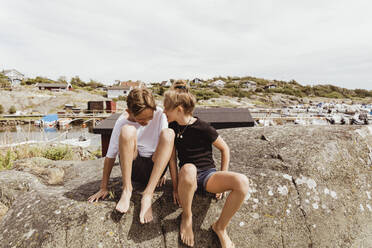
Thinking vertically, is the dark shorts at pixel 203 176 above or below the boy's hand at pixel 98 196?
above

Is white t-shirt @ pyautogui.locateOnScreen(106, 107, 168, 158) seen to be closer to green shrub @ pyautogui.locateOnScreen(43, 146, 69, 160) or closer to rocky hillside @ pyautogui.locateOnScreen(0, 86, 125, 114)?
green shrub @ pyautogui.locateOnScreen(43, 146, 69, 160)

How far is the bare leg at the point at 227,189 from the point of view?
2.21 metres

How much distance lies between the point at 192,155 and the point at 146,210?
803 millimetres

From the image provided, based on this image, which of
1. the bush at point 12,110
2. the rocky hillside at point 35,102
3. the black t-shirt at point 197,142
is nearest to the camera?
the black t-shirt at point 197,142

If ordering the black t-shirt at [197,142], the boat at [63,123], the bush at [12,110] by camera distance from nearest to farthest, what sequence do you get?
the black t-shirt at [197,142] → the boat at [63,123] → the bush at [12,110]

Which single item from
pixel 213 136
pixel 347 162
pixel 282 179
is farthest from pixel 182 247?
pixel 347 162

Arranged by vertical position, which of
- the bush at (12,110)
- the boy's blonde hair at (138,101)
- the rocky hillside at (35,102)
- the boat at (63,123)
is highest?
the boy's blonde hair at (138,101)

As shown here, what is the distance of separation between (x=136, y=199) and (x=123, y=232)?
14.2 inches

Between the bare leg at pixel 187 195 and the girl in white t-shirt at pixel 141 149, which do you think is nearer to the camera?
the bare leg at pixel 187 195

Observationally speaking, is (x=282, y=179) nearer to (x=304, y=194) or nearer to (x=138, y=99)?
(x=304, y=194)

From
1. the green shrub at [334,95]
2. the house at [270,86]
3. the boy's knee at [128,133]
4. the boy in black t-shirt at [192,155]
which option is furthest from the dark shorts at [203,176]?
the green shrub at [334,95]

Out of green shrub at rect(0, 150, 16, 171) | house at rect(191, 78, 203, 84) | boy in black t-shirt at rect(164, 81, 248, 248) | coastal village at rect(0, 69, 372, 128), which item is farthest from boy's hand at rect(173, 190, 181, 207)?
house at rect(191, 78, 203, 84)

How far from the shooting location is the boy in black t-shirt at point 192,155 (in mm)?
2338

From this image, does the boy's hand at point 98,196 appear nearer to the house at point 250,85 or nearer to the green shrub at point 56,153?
the green shrub at point 56,153
